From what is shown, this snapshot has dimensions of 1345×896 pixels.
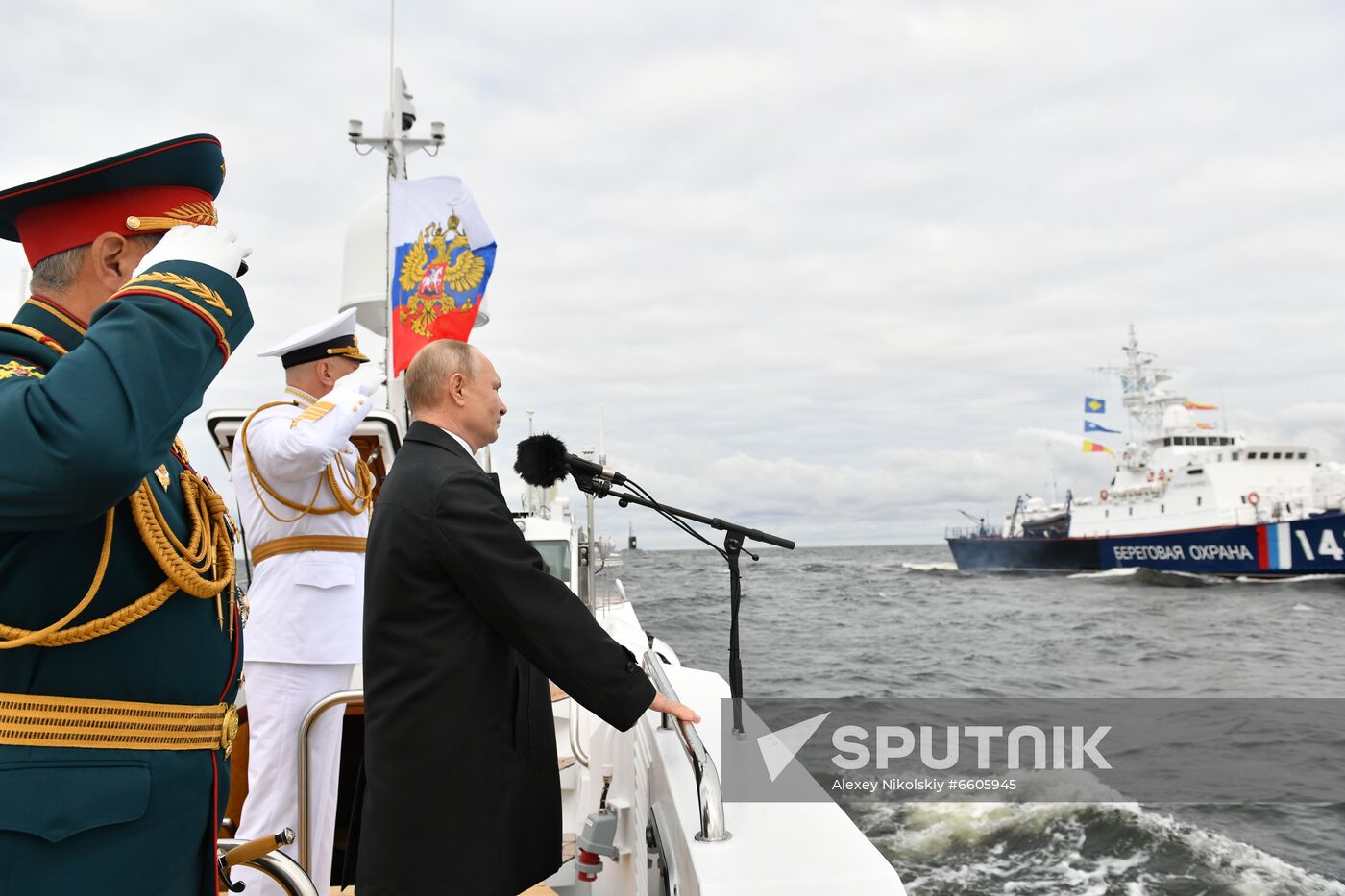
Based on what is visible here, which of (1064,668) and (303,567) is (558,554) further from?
(1064,668)

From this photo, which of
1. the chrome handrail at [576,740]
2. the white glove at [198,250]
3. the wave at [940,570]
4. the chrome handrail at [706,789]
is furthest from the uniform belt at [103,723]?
the wave at [940,570]

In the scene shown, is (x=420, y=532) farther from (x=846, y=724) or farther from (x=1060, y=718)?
(x=1060, y=718)

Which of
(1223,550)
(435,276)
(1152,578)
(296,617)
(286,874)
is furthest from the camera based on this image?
(1152,578)

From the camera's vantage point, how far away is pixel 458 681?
Result: 1637 mm

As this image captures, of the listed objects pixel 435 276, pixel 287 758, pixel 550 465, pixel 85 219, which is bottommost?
pixel 287 758

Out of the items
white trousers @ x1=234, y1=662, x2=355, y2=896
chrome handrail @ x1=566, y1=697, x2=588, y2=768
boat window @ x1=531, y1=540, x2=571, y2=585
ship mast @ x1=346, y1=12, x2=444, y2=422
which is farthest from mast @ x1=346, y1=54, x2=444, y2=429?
white trousers @ x1=234, y1=662, x2=355, y2=896

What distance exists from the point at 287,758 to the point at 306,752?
69 millimetres

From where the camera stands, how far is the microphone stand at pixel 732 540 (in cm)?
208

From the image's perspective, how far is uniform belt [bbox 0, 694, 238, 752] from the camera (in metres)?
1.02

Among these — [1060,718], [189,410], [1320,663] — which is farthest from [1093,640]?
[189,410]

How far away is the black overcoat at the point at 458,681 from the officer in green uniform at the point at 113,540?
367 mm

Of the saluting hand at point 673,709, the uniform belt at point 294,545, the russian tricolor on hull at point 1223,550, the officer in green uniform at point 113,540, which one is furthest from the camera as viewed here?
the russian tricolor on hull at point 1223,550

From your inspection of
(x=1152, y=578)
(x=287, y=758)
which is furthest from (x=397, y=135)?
(x=1152, y=578)

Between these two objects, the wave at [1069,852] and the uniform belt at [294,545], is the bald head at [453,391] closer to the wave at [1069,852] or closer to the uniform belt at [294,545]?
the uniform belt at [294,545]
